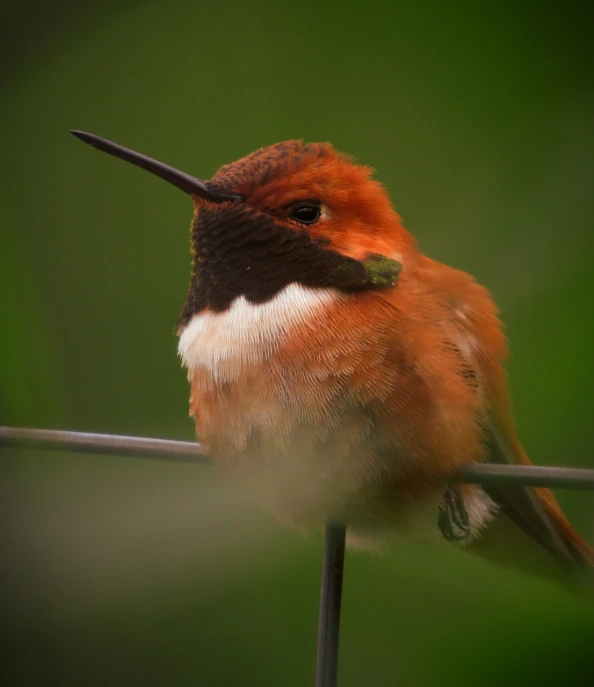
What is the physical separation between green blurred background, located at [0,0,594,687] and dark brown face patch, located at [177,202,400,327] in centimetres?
4

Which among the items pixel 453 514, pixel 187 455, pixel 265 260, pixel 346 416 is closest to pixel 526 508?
pixel 453 514

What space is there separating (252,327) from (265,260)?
0.24ft

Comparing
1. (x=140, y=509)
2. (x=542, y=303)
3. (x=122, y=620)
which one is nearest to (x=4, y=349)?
(x=140, y=509)

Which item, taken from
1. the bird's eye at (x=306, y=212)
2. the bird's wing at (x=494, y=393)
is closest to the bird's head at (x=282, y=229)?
the bird's eye at (x=306, y=212)

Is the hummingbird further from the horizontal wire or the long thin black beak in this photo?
the horizontal wire

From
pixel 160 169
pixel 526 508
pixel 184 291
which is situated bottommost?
pixel 526 508

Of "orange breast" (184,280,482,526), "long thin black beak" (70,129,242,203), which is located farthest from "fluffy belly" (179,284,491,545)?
"long thin black beak" (70,129,242,203)

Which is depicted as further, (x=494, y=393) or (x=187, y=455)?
(x=494, y=393)

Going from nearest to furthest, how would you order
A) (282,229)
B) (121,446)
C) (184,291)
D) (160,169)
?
(121,446), (160,169), (282,229), (184,291)

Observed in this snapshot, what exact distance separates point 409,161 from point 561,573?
321 mm

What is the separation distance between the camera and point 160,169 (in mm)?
765

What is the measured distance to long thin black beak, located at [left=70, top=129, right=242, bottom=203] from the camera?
0.73 meters

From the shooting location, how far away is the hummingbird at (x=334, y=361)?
798 mm

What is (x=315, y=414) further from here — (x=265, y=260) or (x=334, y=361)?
(x=265, y=260)
